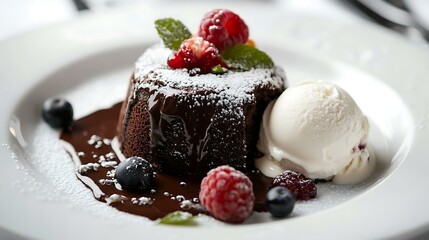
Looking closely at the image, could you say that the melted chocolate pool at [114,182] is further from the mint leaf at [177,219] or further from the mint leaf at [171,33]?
the mint leaf at [171,33]

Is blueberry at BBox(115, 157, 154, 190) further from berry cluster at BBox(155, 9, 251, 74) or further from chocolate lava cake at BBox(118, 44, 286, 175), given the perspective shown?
berry cluster at BBox(155, 9, 251, 74)

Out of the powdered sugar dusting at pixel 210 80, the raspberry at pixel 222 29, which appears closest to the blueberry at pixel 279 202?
the powdered sugar dusting at pixel 210 80

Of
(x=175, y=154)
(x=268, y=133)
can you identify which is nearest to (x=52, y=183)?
(x=175, y=154)

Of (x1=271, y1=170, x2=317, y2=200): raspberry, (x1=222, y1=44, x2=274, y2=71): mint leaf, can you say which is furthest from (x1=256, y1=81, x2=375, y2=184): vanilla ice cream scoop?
(x1=222, y1=44, x2=274, y2=71): mint leaf

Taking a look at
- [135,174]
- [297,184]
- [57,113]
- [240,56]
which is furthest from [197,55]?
[57,113]

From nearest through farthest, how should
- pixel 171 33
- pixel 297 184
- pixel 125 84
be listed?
pixel 297 184, pixel 171 33, pixel 125 84

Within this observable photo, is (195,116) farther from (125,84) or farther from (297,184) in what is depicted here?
(125,84)

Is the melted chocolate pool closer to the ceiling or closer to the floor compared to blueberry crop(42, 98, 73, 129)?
closer to the floor
